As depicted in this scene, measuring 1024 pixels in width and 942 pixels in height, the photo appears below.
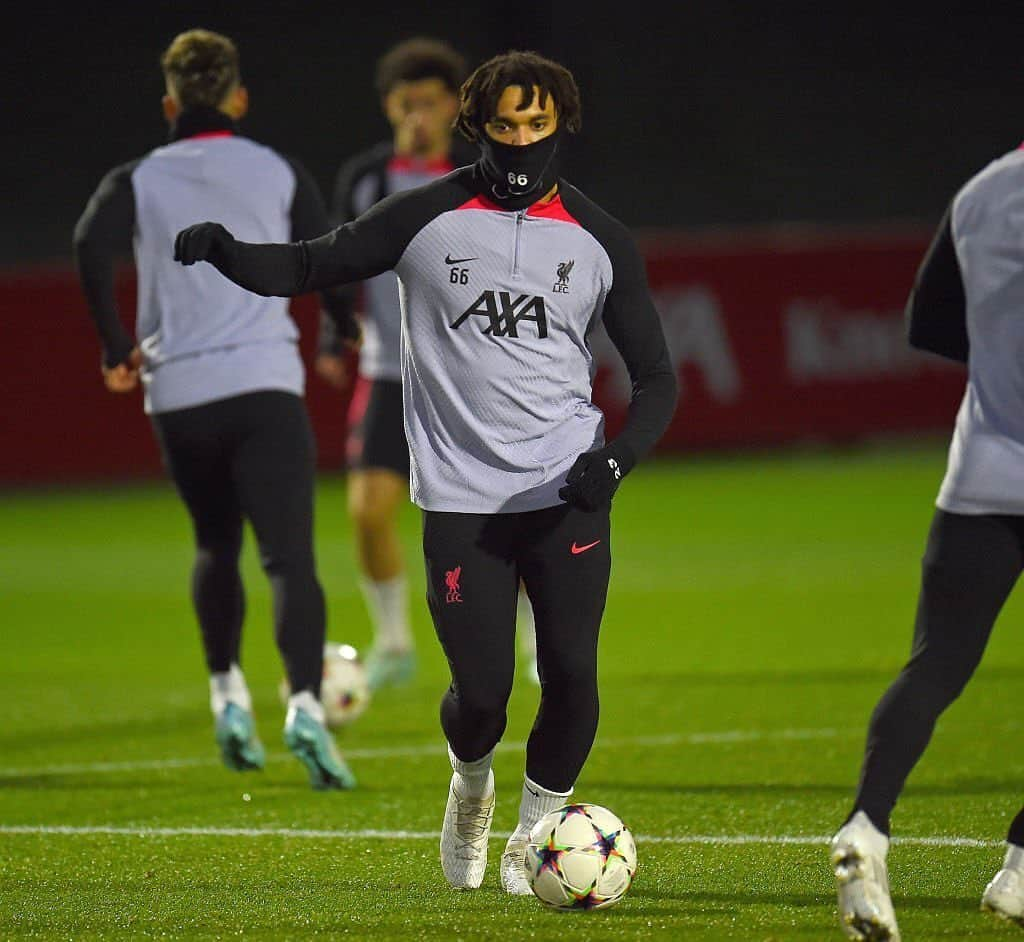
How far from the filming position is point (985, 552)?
4.48 metres

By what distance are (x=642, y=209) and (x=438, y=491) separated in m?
23.7

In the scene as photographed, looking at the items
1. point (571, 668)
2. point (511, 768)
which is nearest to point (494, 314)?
point (571, 668)

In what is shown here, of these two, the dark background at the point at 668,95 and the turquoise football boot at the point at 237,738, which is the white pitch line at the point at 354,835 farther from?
the dark background at the point at 668,95

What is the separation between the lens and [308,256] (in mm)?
4977

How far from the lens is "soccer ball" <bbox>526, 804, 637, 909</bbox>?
4902mm

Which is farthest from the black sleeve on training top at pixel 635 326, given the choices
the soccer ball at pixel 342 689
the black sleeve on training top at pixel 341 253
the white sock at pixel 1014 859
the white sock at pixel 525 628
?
the white sock at pixel 525 628

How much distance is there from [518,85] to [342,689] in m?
3.50

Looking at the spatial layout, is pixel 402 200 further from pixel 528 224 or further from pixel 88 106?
pixel 88 106

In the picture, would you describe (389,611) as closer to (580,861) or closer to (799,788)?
(799,788)

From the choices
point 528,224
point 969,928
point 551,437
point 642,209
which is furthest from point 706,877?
point 642,209

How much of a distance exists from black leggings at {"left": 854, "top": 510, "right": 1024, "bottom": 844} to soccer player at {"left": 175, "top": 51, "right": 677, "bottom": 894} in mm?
831

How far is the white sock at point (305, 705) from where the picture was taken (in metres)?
6.64

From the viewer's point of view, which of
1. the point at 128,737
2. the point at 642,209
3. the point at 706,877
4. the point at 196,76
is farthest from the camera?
the point at 642,209

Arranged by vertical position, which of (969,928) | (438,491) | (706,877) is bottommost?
(706,877)
